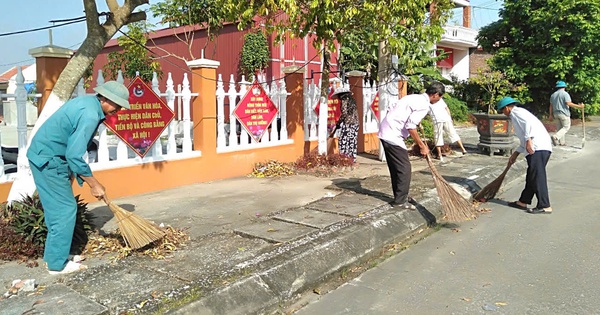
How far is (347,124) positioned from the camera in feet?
29.9

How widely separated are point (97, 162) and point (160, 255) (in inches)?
101

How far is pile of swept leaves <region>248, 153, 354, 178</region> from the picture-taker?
322 inches

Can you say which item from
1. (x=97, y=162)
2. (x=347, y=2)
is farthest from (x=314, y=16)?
(x=97, y=162)

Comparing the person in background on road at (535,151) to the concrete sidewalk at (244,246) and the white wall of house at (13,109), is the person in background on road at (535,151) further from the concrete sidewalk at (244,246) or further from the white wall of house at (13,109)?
the white wall of house at (13,109)

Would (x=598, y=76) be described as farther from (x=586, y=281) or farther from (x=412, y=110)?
(x=586, y=281)

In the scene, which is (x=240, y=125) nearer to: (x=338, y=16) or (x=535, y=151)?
(x=338, y=16)

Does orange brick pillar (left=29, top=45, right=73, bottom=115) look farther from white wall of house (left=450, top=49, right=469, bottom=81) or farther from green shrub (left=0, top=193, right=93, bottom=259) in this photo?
white wall of house (left=450, top=49, right=469, bottom=81)

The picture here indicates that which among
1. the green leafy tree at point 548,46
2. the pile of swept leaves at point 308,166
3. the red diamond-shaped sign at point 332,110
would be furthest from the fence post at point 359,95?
the green leafy tree at point 548,46

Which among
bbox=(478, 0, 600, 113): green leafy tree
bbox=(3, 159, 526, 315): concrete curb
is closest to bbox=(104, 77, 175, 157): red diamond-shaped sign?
bbox=(3, 159, 526, 315): concrete curb

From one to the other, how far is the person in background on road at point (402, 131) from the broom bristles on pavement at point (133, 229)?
3.02 m

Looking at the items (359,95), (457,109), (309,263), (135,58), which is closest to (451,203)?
(309,263)

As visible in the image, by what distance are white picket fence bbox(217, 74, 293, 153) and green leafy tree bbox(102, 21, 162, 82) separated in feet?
16.6

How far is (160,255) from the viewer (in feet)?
13.6

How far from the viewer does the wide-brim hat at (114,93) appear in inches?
147
